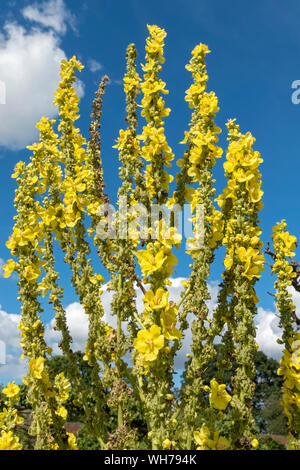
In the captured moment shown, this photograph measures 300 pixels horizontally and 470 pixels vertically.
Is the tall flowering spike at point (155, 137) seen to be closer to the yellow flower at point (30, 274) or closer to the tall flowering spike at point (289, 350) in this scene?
the yellow flower at point (30, 274)

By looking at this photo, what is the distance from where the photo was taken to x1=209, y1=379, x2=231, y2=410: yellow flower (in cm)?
388

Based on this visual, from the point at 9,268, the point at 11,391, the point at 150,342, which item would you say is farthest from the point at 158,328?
the point at 11,391

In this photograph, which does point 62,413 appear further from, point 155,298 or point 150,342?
point 155,298

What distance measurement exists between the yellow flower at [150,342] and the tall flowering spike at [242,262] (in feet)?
3.71

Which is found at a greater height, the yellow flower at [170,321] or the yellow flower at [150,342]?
the yellow flower at [170,321]

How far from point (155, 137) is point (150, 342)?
1.84 m

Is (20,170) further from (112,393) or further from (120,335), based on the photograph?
(112,393)

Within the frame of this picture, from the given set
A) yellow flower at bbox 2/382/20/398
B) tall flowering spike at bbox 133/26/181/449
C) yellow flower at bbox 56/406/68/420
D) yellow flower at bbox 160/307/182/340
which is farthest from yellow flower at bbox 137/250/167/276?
yellow flower at bbox 2/382/20/398

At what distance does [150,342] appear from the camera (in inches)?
113

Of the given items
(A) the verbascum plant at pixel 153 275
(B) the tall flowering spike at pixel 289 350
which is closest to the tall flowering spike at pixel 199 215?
(A) the verbascum plant at pixel 153 275

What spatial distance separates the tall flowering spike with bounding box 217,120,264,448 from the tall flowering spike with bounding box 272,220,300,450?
0.83 metres

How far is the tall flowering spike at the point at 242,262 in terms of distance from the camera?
12.1 ft

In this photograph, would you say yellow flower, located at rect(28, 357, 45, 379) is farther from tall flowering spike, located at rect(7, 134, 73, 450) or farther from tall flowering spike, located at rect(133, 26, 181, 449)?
tall flowering spike, located at rect(133, 26, 181, 449)
